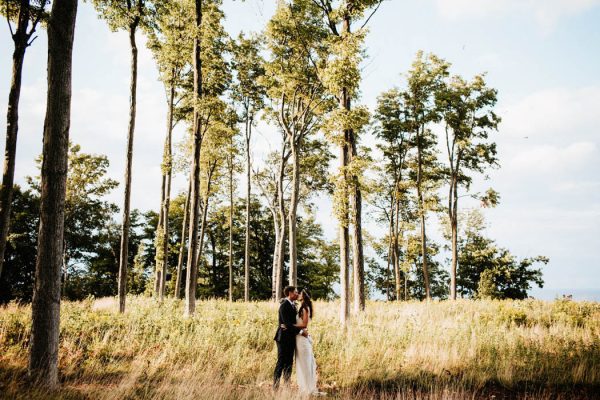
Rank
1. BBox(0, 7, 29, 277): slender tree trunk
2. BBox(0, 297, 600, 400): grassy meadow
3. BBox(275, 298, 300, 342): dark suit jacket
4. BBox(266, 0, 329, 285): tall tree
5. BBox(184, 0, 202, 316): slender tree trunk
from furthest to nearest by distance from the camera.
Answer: BBox(266, 0, 329, 285): tall tree < BBox(184, 0, 202, 316): slender tree trunk < BBox(0, 7, 29, 277): slender tree trunk < BBox(275, 298, 300, 342): dark suit jacket < BBox(0, 297, 600, 400): grassy meadow

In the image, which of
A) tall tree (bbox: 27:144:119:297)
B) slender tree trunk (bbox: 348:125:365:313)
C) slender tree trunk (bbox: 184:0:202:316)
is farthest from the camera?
tall tree (bbox: 27:144:119:297)

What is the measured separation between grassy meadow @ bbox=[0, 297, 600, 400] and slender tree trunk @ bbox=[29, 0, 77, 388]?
0.53 m

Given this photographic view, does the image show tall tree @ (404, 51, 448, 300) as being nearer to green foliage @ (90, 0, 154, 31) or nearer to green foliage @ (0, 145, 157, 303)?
green foliage @ (90, 0, 154, 31)

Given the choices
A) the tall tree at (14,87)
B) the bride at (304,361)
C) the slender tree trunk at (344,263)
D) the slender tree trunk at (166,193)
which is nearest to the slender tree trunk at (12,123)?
the tall tree at (14,87)

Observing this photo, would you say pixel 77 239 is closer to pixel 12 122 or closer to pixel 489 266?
pixel 12 122

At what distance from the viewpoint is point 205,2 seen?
14.8 metres

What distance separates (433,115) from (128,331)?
2147 cm

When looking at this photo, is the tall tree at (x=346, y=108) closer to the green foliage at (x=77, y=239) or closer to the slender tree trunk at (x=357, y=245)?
the slender tree trunk at (x=357, y=245)

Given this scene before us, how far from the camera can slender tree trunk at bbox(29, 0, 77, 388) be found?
542 cm

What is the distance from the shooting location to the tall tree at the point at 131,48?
42.3ft

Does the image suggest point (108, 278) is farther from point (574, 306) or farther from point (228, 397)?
point (574, 306)

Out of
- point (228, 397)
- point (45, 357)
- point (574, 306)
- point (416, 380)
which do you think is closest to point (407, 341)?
point (416, 380)

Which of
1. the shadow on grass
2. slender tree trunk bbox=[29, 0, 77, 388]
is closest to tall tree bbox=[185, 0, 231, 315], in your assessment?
slender tree trunk bbox=[29, 0, 77, 388]

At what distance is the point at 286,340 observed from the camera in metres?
Answer: 7.12
